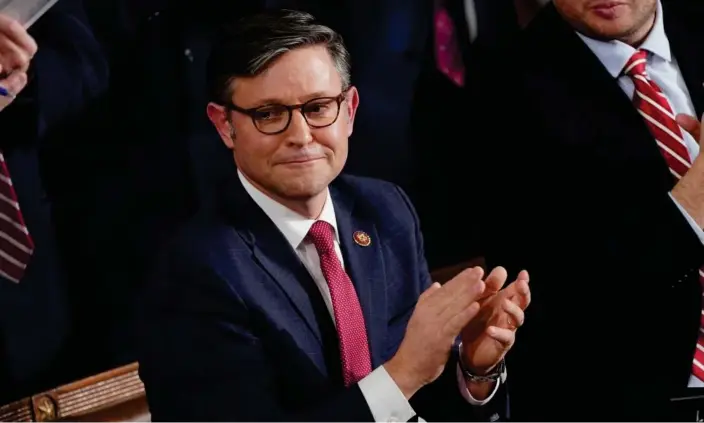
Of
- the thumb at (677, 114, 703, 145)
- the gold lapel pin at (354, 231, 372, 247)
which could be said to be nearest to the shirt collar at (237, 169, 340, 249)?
the gold lapel pin at (354, 231, 372, 247)

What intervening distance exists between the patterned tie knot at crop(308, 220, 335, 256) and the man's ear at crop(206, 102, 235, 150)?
0.27 m

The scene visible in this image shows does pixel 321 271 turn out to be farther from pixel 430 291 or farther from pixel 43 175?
pixel 43 175

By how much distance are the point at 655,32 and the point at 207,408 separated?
1.44 m

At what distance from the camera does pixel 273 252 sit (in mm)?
2354

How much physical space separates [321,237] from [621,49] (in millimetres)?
892

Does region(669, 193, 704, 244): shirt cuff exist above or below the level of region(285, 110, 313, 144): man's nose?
below

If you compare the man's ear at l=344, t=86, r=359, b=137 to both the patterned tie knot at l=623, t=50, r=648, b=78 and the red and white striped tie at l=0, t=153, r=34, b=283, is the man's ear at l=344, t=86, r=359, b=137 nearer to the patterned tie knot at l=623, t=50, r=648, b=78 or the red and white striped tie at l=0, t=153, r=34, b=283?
the patterned tie knot at l=623, t=50, r=648, b=78

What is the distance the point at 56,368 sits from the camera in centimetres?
239

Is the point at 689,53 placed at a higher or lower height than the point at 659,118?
higher

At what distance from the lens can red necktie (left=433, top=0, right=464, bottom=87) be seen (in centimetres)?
255

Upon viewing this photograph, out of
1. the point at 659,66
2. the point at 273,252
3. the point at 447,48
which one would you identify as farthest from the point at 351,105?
the point at 659,66

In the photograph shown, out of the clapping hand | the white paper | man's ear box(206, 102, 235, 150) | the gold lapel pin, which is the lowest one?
the gold lapel pin

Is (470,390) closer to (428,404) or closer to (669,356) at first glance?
(428,404)

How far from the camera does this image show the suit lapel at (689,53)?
2.58m
